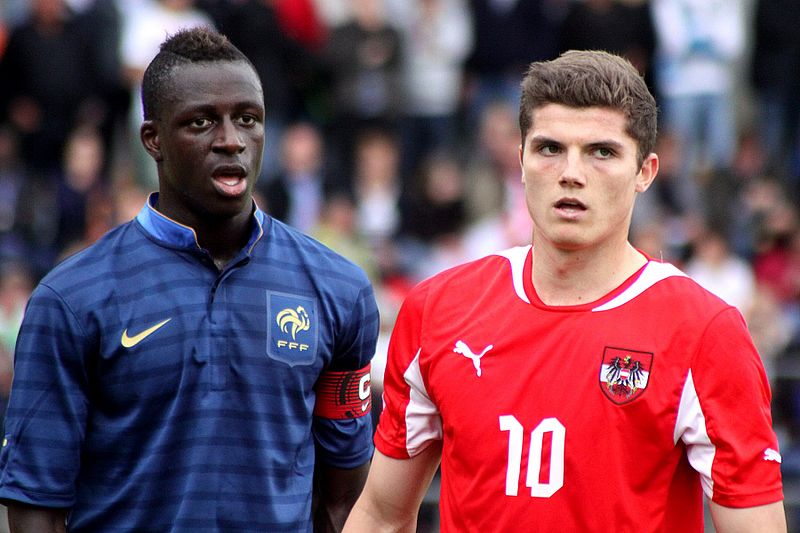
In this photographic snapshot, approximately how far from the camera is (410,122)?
13602 millimetres

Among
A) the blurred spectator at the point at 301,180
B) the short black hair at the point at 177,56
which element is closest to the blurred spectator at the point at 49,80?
the blurred spectator at the point at 301,180

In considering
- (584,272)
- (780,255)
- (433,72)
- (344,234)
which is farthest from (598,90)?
(433,72)

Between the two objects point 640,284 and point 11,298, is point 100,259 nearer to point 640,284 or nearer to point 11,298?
point 640,284

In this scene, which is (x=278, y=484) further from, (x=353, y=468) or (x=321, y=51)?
(x=321, y=51)

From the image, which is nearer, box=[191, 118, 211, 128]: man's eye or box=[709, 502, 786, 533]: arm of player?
box=[709, 502, 786, 533]: arm of player

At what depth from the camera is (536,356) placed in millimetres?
4078

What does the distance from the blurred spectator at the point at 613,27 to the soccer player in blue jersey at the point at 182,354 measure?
8.97 metres

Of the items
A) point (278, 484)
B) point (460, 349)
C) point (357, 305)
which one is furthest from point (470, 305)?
point (278, 484)

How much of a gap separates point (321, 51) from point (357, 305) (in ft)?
30.5

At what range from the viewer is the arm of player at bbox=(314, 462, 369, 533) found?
15.7 ft

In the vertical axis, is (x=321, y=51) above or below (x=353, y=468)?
above

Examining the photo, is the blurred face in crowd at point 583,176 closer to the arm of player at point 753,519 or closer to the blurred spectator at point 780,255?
the arm of player at point 753,519

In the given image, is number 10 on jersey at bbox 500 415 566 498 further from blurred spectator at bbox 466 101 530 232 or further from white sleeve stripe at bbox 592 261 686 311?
blurred spectator at bbox 466 101 530 232

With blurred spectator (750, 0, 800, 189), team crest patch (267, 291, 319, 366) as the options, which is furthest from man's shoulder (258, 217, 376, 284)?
blurred spectator (750, 0, 800, 189)
